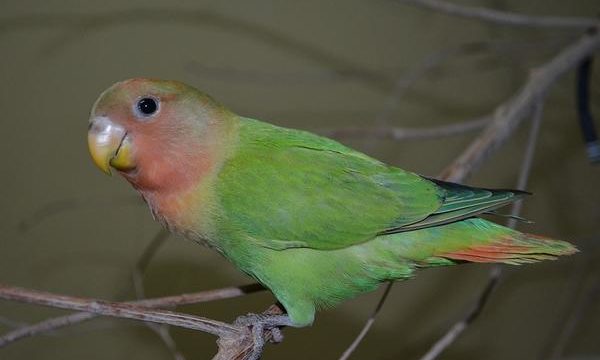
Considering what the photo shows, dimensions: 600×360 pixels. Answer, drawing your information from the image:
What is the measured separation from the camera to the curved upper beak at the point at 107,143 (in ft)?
2.44

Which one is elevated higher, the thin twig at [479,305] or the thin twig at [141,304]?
the thin twig at [479,305]

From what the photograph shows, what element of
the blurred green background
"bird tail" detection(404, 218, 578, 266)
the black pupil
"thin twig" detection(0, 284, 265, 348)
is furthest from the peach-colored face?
the blurred green background

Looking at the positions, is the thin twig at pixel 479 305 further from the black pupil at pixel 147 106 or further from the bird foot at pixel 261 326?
the black pupil at pixel 147 106

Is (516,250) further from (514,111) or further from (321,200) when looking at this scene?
(514,111)

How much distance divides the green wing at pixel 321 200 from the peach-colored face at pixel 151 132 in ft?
0.20

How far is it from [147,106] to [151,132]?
35mm

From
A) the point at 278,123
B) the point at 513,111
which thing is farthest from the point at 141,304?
the point at 278,123

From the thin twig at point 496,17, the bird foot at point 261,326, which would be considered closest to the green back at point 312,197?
the bird foot at point 261,326

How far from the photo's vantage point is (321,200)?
80 centimetres

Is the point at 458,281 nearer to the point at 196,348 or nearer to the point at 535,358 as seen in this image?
the point at 535,358

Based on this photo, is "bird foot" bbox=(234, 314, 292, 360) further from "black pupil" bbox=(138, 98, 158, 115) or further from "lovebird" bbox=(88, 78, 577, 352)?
"black pupil" bbox=(138, 98, 158, 115)

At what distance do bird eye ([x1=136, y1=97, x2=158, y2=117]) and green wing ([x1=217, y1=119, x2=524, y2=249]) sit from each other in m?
0.13

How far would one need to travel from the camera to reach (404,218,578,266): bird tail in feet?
2.52

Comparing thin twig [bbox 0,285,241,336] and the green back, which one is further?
the green back
